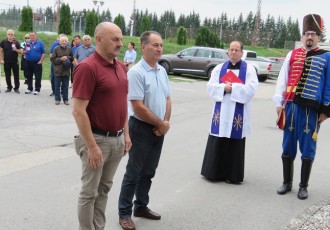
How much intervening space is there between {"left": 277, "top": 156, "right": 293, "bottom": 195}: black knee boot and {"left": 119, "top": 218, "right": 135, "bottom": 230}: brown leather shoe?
224 cm

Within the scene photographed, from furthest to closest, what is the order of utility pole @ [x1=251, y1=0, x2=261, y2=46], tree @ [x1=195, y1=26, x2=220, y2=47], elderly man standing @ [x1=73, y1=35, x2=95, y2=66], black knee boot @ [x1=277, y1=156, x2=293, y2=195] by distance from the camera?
1. utility pole @ [x1=251, y1=0, x2=261, y2=46]
2. tree @ [x1=195, y1=26, x2=220, y2=47]
3. elderly man standing @ [x1=73, y1=35, x2=95, y2=66]
4. black knee boot @ [x1=277, y1=156, x2=293, y2=195]

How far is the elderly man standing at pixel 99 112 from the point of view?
338 cm

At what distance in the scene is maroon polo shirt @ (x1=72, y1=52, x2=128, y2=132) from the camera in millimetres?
3361

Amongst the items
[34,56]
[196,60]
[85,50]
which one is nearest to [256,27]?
[196,60]

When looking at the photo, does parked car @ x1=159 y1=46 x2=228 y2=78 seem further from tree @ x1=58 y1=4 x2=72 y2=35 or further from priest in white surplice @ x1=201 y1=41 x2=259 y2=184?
priest in white surplice @ x1=201 y1=41 x2=259 y2=184

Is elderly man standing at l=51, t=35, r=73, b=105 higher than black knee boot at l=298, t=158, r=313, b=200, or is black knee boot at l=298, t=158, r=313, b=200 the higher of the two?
elderly man standing at l=51, t=35, r=73, b=105

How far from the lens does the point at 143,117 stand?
13.9 ft

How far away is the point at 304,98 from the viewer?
541cm

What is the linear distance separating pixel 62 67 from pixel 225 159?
23.1ft

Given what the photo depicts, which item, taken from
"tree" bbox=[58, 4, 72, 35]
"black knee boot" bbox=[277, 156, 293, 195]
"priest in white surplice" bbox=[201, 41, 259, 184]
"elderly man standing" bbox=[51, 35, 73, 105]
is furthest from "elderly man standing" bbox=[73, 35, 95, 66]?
"tree" bbox=[58, 4, 72, 35]

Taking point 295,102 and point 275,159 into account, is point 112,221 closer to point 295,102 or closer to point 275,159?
point 295,102

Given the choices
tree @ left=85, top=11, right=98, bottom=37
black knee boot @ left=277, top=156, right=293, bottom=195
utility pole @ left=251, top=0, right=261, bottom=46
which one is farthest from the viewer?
utility pole @ left=251, top=0, right=261, bottom=46

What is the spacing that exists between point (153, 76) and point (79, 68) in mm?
1045

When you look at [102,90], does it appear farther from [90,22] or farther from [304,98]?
[90,22]
